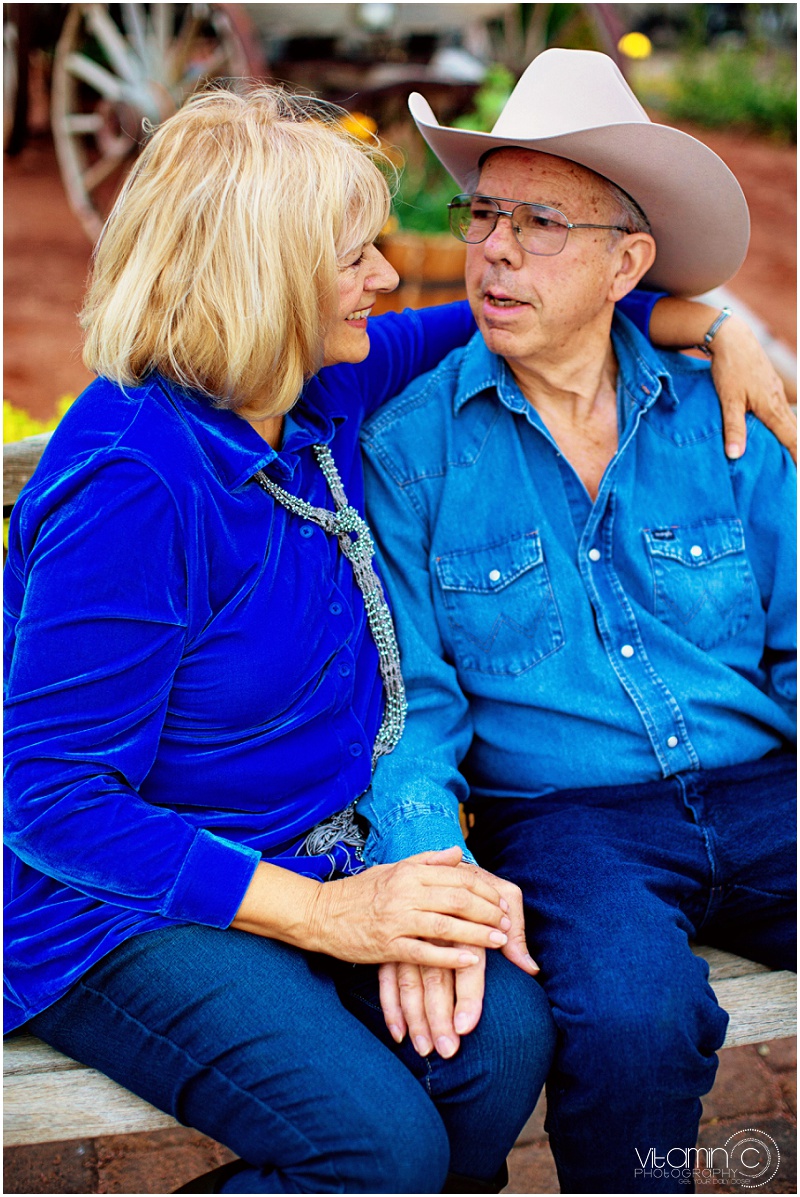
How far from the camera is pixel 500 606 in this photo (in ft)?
7.32

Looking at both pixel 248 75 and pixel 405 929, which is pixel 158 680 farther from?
pixel 248 75

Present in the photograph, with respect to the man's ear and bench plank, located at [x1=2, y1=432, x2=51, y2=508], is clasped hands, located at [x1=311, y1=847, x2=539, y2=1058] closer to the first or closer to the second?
bench plank, located at [x1=2, y1=432, x2=51, y2=508]

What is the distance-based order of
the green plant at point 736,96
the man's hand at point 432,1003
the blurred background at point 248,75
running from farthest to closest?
1. the green plant at point 736,96
2. the blurred background at point 248,75
3. the man's hand at point 432,1003

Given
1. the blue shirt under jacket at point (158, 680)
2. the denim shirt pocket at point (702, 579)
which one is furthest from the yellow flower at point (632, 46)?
the blue shirt under jacket at point (158, 680)

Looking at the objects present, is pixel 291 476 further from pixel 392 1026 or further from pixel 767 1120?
pixel 767 1120

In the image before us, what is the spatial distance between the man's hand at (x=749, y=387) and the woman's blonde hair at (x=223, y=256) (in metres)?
0.95

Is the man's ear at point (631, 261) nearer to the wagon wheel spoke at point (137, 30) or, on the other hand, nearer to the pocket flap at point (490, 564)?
the pocket flap at point (490, 564)

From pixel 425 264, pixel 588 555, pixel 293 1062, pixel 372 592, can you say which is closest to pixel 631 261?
pixel 588 555

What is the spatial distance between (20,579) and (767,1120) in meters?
2.07

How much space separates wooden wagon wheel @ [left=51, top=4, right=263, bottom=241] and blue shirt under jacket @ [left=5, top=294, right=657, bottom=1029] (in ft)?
15.3

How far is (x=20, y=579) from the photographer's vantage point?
178cm

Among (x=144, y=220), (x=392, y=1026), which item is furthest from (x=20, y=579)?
(x=392, y=1026)

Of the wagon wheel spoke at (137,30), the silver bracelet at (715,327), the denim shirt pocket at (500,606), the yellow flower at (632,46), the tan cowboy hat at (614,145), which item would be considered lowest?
the denim shirt pocket at (500,606)

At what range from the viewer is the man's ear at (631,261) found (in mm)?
2309
